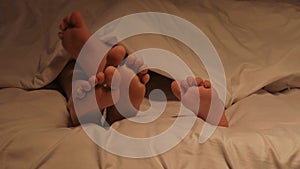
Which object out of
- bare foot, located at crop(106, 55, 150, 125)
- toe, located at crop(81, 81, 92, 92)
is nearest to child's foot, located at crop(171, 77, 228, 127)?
bare foot, located at crop(106, 55, 150, 125)

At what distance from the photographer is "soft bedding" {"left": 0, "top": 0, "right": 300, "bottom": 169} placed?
864 mm

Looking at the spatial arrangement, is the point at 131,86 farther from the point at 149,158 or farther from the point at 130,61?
the point at 149,158

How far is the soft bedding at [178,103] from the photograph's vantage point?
0.86m

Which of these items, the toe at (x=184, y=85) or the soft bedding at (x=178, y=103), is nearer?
the soft bedding at (x=178, y=103)

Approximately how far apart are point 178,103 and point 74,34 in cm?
31

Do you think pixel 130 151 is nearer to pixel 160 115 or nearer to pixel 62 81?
pixel 160 115

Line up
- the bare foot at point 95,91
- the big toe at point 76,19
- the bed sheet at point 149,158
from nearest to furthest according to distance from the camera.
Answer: the bed sheet at point 149,158, the bare foot at point 95,91, the big toe at point 76,19

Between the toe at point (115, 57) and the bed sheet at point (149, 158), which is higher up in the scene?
the toe at point (115, 57)

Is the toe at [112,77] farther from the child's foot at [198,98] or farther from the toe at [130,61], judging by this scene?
the child's foot at [198,98]

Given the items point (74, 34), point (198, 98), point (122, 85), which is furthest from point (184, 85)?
point (74, 34)

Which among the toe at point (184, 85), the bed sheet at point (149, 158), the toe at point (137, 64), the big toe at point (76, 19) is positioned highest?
the big toe at point (76, 19)

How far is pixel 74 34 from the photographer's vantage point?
1053 millimetres

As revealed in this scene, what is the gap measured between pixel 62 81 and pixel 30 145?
1.15ft

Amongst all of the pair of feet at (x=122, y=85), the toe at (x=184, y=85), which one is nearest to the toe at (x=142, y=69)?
the pair of feet at (x=122, y=85)
